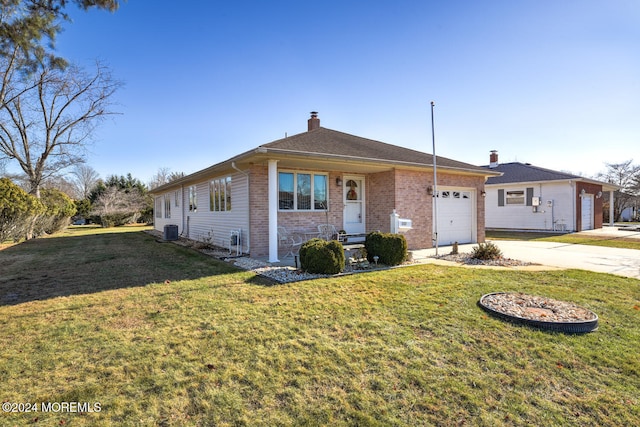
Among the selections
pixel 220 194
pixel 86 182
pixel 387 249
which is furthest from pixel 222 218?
pixel 86 182

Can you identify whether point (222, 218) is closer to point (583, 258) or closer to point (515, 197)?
point (583, 258)

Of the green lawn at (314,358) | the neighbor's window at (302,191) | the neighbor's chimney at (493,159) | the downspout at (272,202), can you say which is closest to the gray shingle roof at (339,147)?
the downspout at (272,202)

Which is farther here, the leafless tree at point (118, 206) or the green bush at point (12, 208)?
the leafless tree at point (118, 206)

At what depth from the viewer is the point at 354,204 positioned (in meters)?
12.2

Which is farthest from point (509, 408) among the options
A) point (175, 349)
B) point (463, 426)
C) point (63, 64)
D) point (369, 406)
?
point (63, 64)

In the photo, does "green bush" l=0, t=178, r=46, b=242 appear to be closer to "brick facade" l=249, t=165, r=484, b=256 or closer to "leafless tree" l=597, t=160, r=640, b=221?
"brick facade" l=249, t=165, r=484, b=256

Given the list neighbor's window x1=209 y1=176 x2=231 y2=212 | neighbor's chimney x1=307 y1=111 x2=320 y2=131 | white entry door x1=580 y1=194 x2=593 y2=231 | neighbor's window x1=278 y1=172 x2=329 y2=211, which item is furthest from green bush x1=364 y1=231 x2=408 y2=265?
white entry door x1=580 y1=194 x2=593 y2=231

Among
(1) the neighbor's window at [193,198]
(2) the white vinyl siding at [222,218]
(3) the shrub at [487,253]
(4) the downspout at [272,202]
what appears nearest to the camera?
(4) the downspout at [272,202]

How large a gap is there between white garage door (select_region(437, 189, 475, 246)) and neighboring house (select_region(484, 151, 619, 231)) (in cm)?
676

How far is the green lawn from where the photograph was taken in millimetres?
2535

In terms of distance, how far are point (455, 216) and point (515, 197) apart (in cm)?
1111

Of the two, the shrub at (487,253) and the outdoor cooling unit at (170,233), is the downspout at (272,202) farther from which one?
the outdoor cooling unit at (170,233)

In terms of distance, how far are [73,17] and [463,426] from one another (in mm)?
7832

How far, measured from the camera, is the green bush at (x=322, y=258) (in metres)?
7.23
